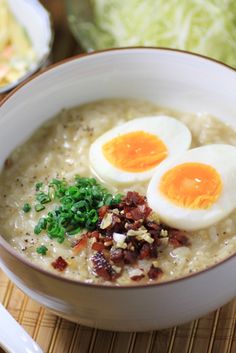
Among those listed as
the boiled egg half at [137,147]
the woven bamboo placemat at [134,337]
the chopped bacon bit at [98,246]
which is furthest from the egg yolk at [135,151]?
the woven bamboo placemat at [134,337]

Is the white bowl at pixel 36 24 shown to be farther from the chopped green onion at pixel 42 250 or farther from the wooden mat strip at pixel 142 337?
the wooden mat strip at pixel 142 337

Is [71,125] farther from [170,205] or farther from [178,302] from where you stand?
[178,302]

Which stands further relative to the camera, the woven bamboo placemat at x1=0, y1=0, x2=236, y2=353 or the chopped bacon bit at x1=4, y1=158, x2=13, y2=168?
the chopped bacon bit at x1=4, y1=158, x2=13, y2=168

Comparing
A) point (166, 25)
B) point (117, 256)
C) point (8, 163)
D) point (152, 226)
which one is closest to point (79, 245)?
point (117, 256)

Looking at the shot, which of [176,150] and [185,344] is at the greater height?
[176,150]

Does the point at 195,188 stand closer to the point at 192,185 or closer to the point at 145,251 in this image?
the point at 192,185

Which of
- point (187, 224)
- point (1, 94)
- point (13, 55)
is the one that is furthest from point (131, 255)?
point (13, 55)

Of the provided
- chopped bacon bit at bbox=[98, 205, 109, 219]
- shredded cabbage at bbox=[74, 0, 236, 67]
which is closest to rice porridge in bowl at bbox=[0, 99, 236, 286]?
chopped bacon bit at bbox=[98, 205, 109, 219]

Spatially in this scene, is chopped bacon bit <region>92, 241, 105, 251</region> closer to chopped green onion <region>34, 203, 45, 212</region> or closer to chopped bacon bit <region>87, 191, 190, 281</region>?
chopped bacon bit <region>87, 191, 190, 281</region>

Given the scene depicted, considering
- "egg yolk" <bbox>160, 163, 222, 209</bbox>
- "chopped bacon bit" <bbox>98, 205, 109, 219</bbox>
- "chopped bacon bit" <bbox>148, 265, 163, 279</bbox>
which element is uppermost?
"chopped bacon bit" <bbox>98, 205, 109, 219</bbox>
